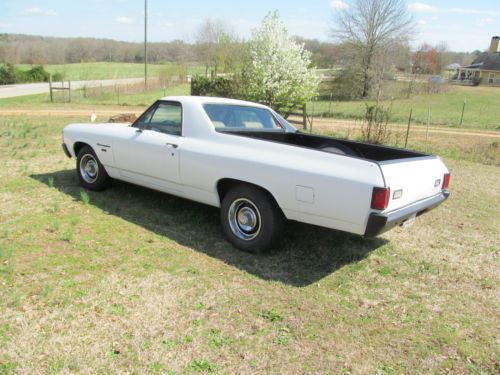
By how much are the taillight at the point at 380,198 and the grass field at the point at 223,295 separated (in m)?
0.89

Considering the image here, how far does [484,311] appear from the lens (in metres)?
3.82

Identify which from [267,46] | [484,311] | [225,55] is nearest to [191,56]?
[225,55]

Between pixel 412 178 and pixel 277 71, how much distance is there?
49.9 feet

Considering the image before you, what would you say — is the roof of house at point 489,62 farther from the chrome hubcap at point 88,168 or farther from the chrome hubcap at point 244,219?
the chrome hubcap at point 244,219

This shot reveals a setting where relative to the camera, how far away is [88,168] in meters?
6.58

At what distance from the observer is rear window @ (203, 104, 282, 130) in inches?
209

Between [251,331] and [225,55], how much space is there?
3137 centimetres

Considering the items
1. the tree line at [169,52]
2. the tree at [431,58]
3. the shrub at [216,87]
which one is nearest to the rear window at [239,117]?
the shrub at [216,87]

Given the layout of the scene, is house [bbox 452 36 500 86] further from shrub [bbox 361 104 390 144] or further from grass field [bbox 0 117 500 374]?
grass field [bbox 0 117 500 374]

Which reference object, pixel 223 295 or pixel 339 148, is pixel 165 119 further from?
pixel 223 295

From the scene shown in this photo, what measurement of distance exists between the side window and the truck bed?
0.64 m

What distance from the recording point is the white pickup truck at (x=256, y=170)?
12.5 ft

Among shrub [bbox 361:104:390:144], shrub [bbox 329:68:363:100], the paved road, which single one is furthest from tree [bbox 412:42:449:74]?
shrub [bbox 361:104:390:144]

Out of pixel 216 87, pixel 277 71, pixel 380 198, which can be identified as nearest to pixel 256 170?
pixel 380 198
